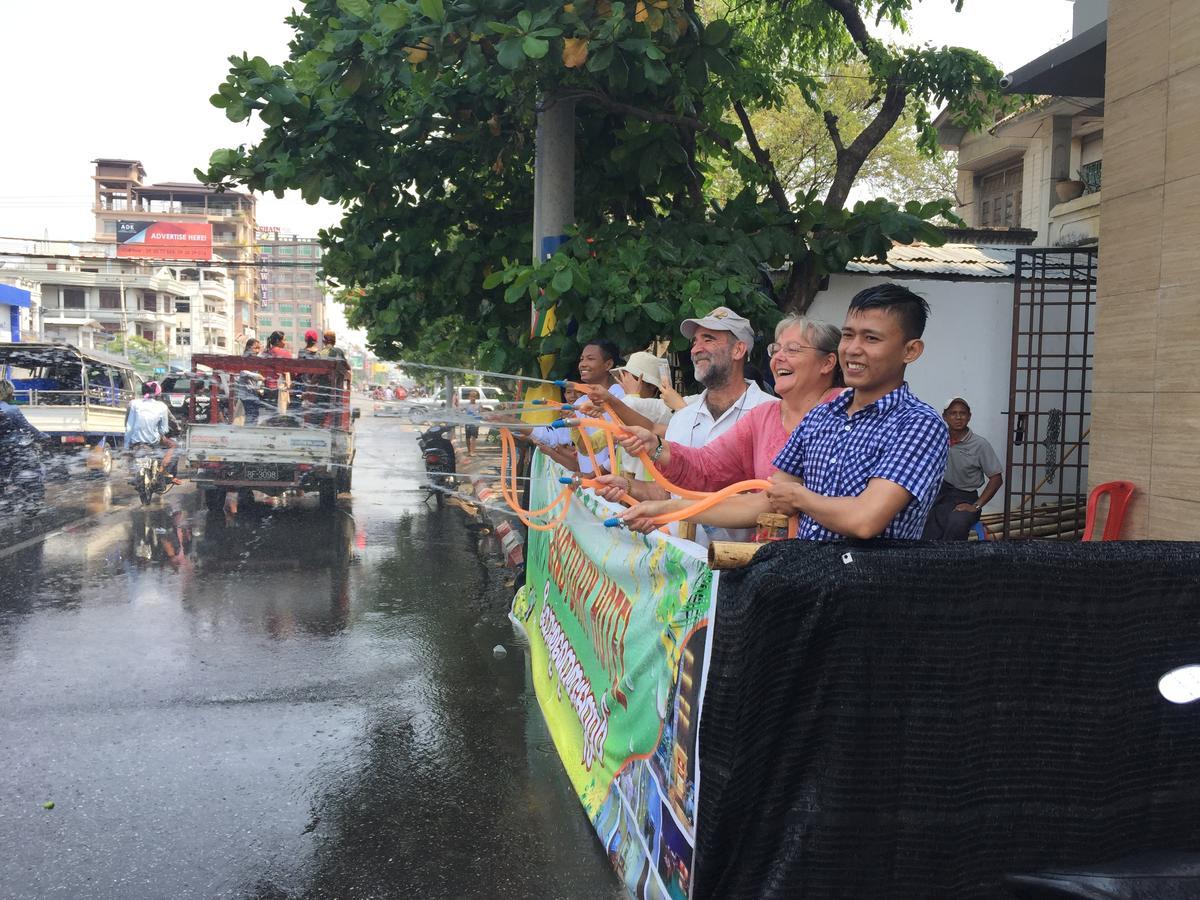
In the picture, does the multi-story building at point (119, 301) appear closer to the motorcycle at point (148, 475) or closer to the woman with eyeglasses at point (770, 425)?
the motorcycle at point (148, 475)

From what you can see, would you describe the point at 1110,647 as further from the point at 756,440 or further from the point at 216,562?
the point at 216,562

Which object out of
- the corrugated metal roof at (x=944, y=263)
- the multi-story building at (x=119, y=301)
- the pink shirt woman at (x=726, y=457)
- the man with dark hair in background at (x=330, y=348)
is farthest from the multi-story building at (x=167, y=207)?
the pink shirt woman at (x=726, y=457)

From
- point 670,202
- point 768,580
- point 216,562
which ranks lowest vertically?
point 216,562

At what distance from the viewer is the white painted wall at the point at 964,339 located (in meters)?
10.9

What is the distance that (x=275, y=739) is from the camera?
5.30 m

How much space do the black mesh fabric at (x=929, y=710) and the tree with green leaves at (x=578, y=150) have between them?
177 inches

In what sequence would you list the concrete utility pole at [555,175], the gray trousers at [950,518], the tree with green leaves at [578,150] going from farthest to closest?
the concrete utility pole at [555,175] → the gray trousers at [950,518] → the tree with green leaves at [578,150]

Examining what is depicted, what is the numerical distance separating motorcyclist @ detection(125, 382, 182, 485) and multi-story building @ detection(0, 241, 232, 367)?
67.1m

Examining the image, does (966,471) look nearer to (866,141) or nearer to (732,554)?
(866,141)

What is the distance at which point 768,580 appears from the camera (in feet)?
8.21

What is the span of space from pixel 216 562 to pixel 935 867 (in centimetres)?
938

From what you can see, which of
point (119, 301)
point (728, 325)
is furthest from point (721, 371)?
point (119, 301)

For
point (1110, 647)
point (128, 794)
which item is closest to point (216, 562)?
point (128, 794)

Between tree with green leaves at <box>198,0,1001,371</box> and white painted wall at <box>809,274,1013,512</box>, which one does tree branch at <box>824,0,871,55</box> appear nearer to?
tree with green leaves at <box>198,0,1001,371</box>
